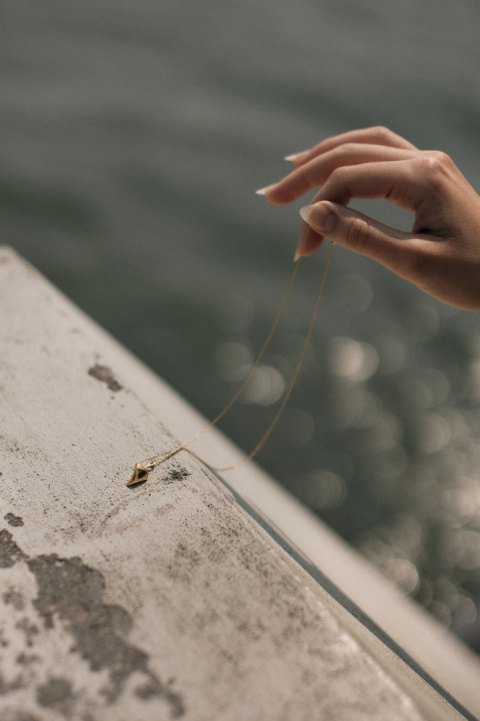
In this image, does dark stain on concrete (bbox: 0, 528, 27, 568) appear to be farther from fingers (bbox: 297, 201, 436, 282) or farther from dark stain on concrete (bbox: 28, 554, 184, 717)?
fingers (bbox: 297, 201, 436, 282)

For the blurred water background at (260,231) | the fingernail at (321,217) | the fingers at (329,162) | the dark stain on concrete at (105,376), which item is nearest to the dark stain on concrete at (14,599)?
the dark stain on concrete at (105,376)

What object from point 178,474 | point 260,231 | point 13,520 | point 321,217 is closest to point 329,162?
point 321,217

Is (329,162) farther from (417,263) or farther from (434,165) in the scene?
(417,263)

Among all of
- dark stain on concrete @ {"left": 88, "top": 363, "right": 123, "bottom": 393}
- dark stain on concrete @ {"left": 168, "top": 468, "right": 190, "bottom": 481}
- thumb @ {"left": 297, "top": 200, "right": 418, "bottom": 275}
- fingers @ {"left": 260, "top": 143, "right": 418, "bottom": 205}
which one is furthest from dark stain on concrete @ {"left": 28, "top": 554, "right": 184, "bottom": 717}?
fingers @ {"left": 260, "top": 143, "right": 418, "bottom": 205}

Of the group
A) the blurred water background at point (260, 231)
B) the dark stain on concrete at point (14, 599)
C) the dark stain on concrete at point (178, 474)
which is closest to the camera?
the dark stain on concrete at point (14, 599)

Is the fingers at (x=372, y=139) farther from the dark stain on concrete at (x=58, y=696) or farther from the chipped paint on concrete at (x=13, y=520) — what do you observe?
the dark stain on concrete at (x=58, y=696)

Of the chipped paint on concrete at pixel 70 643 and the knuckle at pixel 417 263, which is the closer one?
the chipped paint on concrete at pixel 70 643

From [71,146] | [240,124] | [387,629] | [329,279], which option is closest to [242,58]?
[240,124]
